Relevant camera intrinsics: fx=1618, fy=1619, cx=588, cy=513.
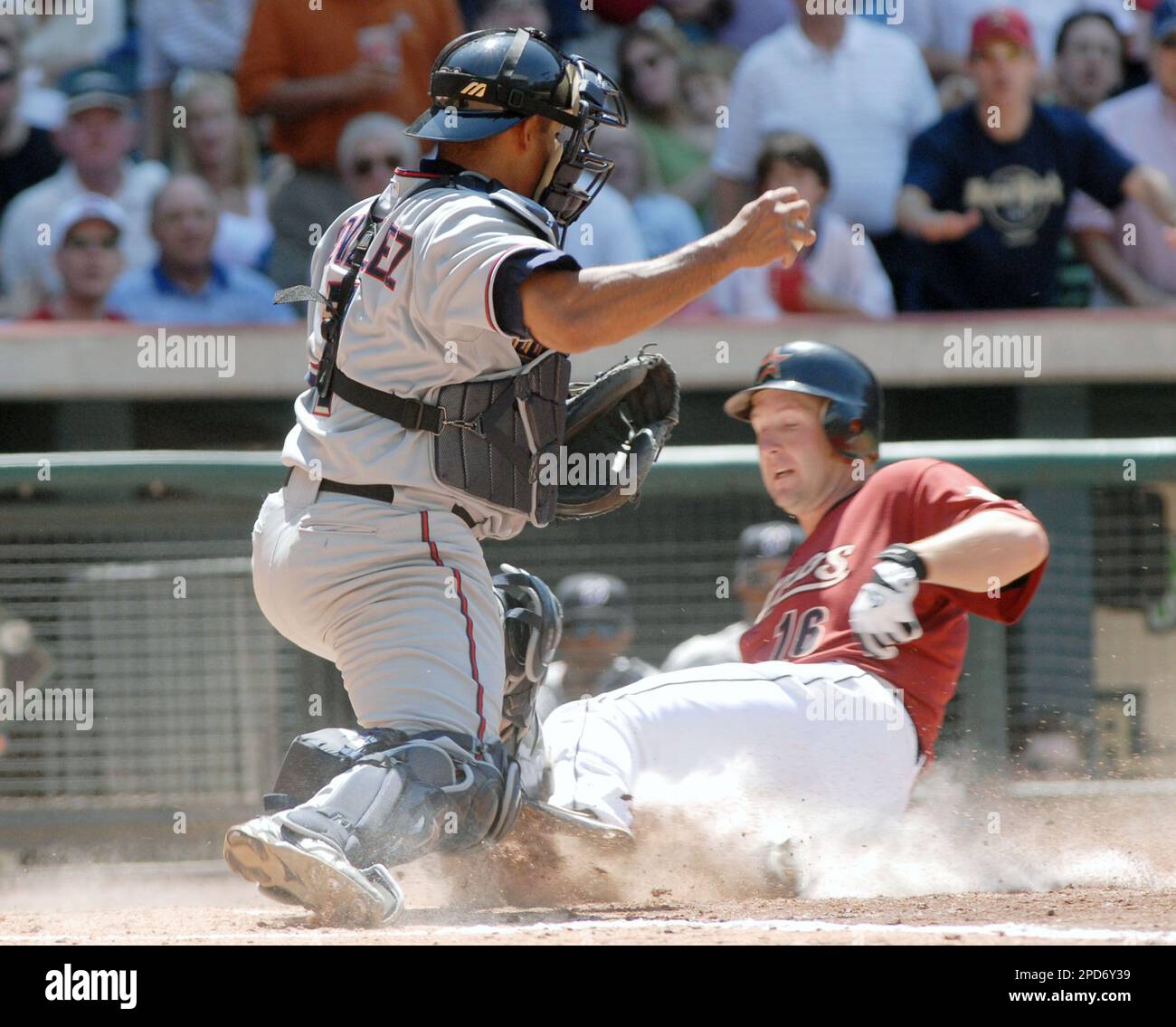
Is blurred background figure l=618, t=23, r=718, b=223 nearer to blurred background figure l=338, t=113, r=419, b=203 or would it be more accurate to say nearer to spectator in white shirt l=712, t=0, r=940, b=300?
spectator in white shirt l=712, t=0, r=940, b=300

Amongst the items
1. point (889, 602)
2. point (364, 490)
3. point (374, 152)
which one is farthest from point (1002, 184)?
point (364, 490)

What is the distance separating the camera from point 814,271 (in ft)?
24.2

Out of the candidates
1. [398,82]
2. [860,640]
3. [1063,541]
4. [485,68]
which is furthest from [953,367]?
[485,68]

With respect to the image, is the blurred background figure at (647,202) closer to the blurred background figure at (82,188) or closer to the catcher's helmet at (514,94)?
the blurred background figure at (82,188)

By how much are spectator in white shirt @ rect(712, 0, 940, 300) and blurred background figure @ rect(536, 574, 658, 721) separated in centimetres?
245

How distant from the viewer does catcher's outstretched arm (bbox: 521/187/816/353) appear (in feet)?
9.64

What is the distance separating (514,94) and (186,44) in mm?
4900

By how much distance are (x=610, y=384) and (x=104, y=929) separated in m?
1.59

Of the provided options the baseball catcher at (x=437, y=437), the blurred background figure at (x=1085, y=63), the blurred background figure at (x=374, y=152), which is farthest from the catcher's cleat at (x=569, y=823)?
the blurred background figure at (x=1085, y=63)

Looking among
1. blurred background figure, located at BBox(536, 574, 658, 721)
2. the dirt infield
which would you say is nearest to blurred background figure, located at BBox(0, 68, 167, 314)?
blurred background figure, located at BBox(536, 574, 658, 721)

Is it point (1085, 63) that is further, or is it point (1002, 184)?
point (1085, 63)

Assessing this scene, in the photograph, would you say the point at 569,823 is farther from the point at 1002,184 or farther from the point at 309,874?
the point at 1002,184

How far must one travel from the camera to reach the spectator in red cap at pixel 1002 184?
7.20 meters
